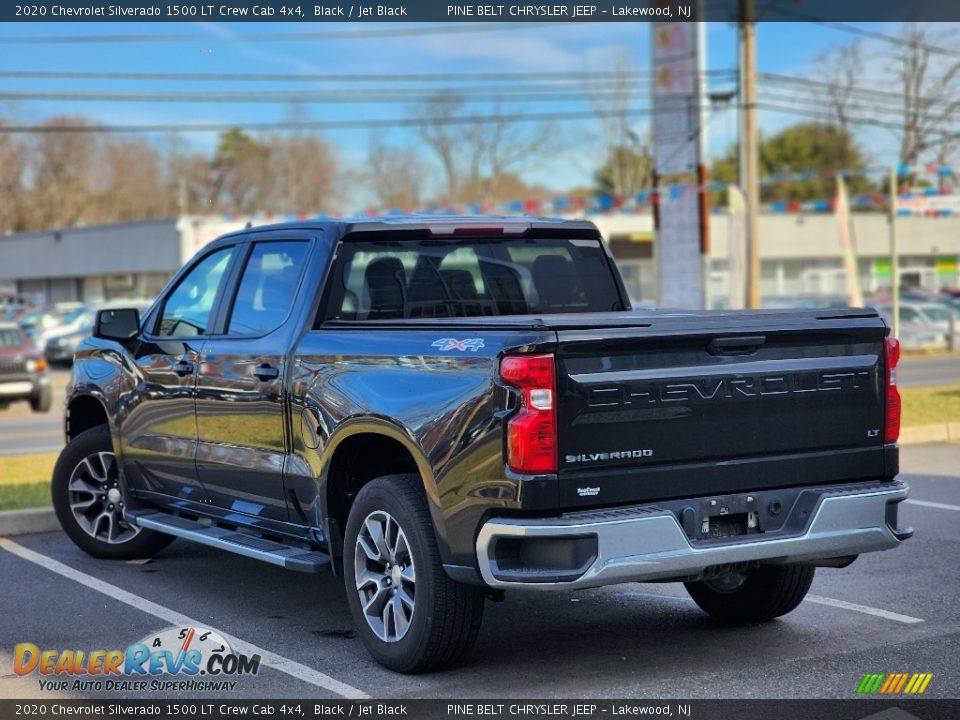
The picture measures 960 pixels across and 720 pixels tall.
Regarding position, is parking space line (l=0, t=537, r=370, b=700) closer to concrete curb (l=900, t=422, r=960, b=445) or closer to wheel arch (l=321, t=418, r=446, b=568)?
wheel arch (l=321, t=418, r=446, b=568)

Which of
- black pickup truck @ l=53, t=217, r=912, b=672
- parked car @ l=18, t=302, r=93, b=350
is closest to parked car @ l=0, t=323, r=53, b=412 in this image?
parked car @ l=18, t=302, r=93, b=350

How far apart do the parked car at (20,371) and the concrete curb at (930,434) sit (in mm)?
15065

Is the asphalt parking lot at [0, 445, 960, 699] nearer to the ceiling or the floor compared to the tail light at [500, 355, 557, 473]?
nearer to the floor

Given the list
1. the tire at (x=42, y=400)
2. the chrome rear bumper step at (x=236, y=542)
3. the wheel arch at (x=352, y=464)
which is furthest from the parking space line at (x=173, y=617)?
the tire at (x=42, y=400)

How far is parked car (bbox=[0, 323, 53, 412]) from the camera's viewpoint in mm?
22375

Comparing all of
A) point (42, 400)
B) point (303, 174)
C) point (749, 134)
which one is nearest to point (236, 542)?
point (42, 400)

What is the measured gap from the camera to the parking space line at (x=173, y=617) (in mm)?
5516

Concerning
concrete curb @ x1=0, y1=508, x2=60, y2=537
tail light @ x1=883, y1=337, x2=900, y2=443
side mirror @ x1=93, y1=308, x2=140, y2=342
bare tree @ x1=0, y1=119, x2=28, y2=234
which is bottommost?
concrete curb @ x1=0, y1=508, x2=60, y2=537

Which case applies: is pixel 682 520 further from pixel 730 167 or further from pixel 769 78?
pixel 730 167

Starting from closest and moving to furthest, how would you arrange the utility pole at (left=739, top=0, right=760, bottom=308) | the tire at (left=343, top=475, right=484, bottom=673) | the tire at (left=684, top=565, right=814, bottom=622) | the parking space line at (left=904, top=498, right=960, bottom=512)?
the tire at (left=343, top=475, right=484, bottom=673)
the tire at (left=684, top=565, right=814, bottom=622)
the parking space line at (left=904, top=498, right=960, bottom=512)
the utility pole at (left=739, top=0, right=760, bottom=308)

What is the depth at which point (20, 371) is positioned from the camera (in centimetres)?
2250

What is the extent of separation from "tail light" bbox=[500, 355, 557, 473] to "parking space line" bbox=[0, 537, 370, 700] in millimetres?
1246

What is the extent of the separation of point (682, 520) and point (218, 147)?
94.2 meters

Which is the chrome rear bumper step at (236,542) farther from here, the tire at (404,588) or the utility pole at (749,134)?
the utility pole at (749,134)
